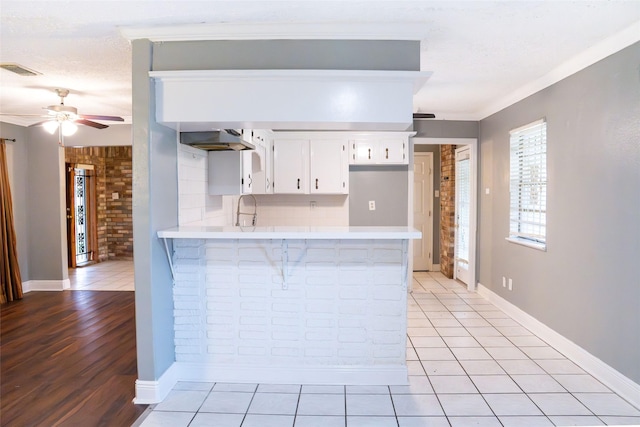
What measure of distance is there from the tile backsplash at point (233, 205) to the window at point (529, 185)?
2072 millimetres

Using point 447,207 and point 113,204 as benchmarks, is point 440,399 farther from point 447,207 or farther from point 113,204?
point 113,204

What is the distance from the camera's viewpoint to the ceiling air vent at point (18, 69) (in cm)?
305

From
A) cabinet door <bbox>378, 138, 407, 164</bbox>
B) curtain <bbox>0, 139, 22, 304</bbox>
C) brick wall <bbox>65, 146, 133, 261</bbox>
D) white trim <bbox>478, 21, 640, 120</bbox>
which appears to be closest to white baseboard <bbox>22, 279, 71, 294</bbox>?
curtain <bbox>0, 139, 22, 304</bbox>

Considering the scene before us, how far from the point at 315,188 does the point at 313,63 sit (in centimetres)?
263

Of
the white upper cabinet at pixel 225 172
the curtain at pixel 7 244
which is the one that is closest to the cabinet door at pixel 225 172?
the white upper cabinet at pixel 225 172

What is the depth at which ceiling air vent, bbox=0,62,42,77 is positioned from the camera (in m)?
3.05

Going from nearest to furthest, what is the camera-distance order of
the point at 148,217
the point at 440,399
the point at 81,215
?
the point at 148,217, the point at 440,399, the point at 81,215

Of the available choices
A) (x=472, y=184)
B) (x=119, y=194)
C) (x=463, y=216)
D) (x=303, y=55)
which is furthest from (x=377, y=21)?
(x=119, y=194)

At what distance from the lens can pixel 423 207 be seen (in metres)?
6.54

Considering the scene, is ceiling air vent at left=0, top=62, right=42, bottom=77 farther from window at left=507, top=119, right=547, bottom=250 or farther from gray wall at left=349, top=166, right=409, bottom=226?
window at left=507, top=119, right=547, bottom=250

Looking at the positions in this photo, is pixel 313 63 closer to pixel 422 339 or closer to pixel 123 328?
pixel 422 339

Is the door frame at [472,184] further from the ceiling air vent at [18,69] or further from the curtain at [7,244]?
the curtain at [7,244]

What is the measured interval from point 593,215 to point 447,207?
11.0ft

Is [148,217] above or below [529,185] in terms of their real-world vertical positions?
below
